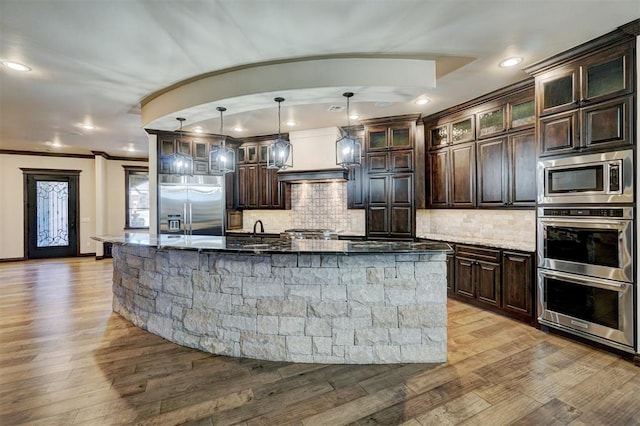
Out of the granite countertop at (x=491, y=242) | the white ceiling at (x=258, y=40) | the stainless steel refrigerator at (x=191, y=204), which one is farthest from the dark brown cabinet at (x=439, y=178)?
the stainless steel refrigerator at (x=191, y=204)

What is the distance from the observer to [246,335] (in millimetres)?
2789

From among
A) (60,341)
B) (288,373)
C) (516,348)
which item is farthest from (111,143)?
(516,348)

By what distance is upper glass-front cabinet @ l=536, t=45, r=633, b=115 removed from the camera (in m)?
2.74

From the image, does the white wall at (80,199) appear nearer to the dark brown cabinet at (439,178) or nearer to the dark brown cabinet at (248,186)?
the dark brown cabinet at (248,186)

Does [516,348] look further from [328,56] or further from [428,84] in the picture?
[328,56]

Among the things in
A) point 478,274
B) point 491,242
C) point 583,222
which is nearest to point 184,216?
point 478,274

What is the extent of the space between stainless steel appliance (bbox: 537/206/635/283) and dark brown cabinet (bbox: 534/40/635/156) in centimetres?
62

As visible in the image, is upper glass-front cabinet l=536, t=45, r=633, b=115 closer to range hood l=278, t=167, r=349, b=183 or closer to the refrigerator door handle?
range hood l=278, t=167, r=349, b=183

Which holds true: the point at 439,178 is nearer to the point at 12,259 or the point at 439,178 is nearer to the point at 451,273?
the point at 451,273

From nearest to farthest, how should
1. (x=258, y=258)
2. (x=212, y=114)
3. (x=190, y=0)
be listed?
(x=190, y=0), (x=258, y=258), (x=212, y=114)

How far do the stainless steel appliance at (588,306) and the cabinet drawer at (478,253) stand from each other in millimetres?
538

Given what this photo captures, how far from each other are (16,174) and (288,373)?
949 centimetres

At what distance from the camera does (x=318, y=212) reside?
20.0ft

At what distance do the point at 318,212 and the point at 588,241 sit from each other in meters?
4.02
